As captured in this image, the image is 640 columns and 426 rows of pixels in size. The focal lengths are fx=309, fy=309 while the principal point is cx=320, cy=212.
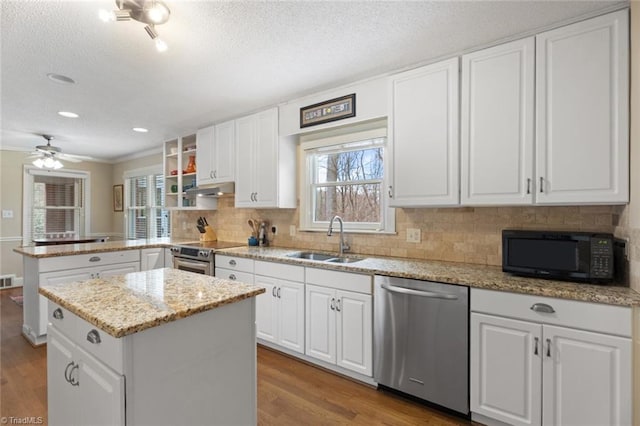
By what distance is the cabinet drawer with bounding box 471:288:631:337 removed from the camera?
150cm

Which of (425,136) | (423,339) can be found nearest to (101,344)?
(423,339)

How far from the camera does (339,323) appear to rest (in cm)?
239

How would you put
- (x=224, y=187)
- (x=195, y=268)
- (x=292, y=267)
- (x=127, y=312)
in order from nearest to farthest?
(x=127, y=312) → (x=292, y=267) → (x=195, y=268) → (x=224, y=187)

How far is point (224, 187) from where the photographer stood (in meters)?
3.76

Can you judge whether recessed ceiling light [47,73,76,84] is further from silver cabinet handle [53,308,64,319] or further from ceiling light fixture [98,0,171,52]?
silver cabinet handle [53,308,64,319]

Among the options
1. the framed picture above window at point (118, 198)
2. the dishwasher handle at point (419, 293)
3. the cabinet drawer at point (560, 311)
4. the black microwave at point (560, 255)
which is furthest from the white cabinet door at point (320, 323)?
the framed picture above window at point (118, 198)

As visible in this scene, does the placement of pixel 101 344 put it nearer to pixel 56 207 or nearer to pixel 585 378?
pixel 585 378

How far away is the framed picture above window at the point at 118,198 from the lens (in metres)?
6.44

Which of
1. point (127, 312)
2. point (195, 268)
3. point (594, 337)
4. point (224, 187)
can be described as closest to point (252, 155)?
point (224, 187)

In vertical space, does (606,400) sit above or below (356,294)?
below

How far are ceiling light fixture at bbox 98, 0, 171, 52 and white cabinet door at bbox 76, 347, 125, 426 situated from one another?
1576 millimetres

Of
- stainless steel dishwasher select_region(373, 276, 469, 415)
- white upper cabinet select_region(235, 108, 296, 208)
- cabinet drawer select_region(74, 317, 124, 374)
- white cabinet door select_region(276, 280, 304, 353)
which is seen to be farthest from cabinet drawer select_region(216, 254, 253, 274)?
cabinet drawer select_region(74, 317, 124, 374)

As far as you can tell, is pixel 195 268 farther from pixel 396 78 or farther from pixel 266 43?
pixel 396 78

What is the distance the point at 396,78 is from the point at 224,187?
7.67 feet
